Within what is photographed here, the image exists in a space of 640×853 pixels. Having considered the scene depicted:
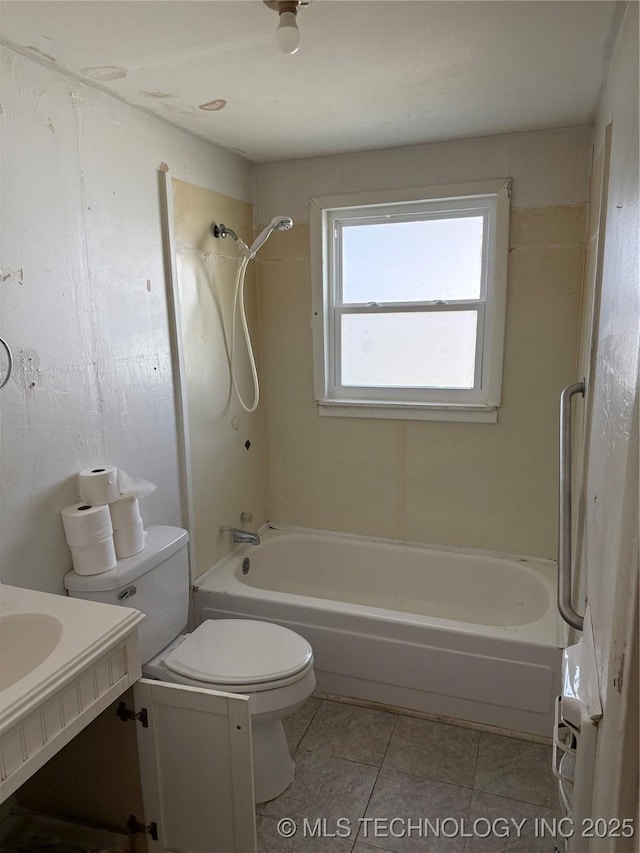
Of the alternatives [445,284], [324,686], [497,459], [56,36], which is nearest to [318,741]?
[324,686]

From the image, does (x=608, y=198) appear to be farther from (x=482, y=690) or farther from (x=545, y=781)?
(x=545, y=781)

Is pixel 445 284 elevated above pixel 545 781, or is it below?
above

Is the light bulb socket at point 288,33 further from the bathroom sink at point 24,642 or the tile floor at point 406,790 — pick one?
the tile floor at point 406,790

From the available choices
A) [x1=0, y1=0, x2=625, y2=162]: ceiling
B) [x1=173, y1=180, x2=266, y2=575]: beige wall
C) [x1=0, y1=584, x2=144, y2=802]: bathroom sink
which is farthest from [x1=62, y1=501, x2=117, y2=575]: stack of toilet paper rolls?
[x1=0, y1=0, x2=625, y2=162]: ceiling

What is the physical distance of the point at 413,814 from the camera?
1.73m

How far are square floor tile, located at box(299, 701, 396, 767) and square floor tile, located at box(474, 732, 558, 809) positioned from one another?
342mm

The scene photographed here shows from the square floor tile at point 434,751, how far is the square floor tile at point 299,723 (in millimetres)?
326

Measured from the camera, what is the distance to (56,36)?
4.52 feet

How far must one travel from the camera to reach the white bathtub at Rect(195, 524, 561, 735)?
2.02 m

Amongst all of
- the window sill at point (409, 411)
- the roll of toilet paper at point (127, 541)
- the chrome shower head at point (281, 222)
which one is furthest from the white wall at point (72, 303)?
the window sill at point (409, 411)

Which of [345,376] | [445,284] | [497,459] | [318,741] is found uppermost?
[445,284]

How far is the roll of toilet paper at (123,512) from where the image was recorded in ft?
5.73

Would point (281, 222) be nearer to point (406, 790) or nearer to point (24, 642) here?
point (24, 642)

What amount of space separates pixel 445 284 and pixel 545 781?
1977mm
